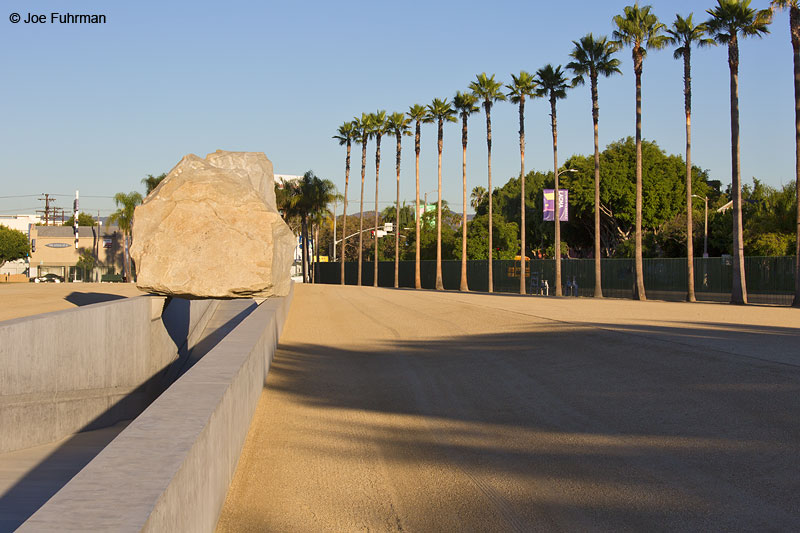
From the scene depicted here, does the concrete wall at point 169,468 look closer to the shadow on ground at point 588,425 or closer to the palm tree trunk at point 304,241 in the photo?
the shadow on ground at point 588,425

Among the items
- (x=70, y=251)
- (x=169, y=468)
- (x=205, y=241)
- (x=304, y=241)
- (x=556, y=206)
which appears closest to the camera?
(x=169, y=468)

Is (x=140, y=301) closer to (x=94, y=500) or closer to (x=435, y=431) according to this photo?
(x=435, y=431)

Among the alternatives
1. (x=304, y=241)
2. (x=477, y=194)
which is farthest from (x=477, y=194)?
(x=304, y=241)

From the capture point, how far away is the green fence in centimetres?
4297

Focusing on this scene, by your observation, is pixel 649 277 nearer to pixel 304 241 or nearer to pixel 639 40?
pixel 639 40

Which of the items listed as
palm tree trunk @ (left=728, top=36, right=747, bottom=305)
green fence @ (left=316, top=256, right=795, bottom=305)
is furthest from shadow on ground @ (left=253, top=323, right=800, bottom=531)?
green fence @ (left=316, top=256, right=795, bottom=305)

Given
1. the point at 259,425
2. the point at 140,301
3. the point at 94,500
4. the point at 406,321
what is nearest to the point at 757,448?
the point at 259,425

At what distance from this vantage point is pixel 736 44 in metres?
36.2

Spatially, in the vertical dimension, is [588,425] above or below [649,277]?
below

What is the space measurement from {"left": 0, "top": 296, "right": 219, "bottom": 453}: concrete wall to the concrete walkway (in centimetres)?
255

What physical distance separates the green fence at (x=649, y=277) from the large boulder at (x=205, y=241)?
3699cm

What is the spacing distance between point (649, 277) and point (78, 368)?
46.6m

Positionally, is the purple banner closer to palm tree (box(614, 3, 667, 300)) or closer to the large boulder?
palm tree (box(614, 3, 667, 300))

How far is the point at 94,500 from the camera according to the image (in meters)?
3.27
